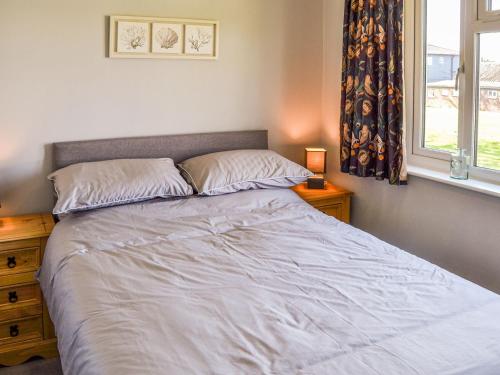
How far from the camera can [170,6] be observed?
3090mm

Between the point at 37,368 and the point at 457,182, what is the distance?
2386 millimetres

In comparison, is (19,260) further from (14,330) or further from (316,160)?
(316,160)

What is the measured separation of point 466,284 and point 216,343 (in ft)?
3.32

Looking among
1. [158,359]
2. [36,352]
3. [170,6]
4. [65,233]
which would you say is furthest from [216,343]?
[170,6]

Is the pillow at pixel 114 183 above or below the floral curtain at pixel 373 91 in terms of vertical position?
below

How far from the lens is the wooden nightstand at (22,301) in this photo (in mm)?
2506

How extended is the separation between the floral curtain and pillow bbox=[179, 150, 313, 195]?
1.25 feet

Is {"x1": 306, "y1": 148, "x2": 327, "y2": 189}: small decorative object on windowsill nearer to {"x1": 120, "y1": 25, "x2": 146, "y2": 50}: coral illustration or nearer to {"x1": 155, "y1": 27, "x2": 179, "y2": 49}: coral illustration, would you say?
{"x1": 155, "y1": 27, "x2": 179, "y2": 49}: coral illustration

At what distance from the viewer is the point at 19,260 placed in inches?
99.7

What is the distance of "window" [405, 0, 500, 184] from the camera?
8.32ft

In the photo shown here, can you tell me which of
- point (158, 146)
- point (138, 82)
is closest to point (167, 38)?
point (138, 82)

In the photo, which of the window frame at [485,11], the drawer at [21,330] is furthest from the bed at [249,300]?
the window frame at [485,11]

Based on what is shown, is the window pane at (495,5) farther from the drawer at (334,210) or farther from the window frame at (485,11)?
the drawer at (334,210)

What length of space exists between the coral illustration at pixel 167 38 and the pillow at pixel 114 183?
759mm
